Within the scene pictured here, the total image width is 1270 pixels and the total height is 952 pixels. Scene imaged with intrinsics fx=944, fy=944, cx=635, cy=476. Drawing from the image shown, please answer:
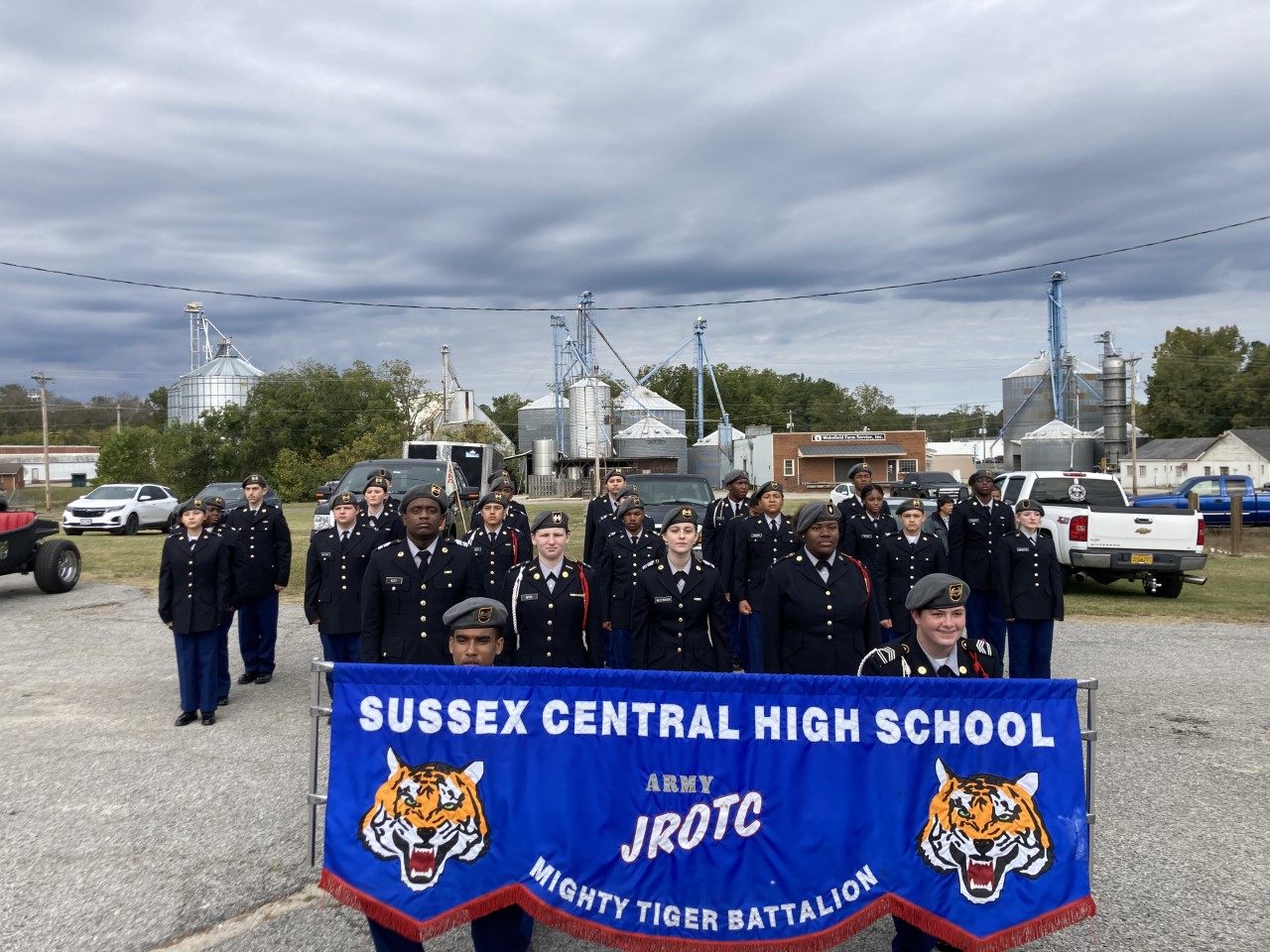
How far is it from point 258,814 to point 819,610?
10.8ft

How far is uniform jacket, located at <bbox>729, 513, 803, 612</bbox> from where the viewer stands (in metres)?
8.21

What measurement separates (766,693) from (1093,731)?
110cm

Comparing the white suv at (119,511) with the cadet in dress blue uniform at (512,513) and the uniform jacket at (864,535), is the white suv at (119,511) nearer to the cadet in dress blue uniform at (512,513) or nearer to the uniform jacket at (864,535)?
the cadet in dress blue uniform at (512,513)

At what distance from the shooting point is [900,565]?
7.70m

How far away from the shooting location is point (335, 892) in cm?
323

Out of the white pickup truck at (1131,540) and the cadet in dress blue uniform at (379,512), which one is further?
the white pickup truck at (1131,540)

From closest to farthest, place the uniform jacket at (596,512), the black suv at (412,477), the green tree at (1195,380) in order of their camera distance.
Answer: the uniform jacket at (596,512), the black suv at (412,477), the green tree at (1195,380)

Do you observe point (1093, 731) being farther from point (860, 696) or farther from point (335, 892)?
point (335, 892)

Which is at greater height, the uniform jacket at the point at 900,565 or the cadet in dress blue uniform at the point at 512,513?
the cadet in dress blue uniform at the point at 512,513

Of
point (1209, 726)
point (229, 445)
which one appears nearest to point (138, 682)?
point (1209, 726)

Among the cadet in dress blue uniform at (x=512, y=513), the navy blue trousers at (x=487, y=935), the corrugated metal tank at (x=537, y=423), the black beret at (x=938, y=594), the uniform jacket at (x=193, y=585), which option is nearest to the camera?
the navy blue trousers at (x=487, y=935)

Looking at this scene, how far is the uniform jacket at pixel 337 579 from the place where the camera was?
7391 mm

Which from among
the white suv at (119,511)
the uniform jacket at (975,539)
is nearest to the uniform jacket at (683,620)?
the uniform jacket at (975,539)

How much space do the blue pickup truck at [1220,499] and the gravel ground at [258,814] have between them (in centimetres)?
1745
